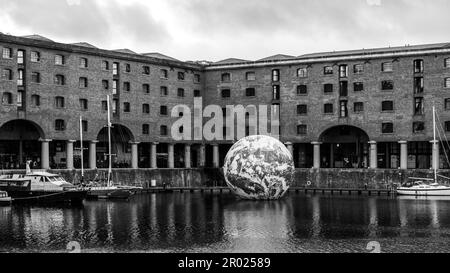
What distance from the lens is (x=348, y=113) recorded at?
7131 centimetres

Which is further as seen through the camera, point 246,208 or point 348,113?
point 348,113

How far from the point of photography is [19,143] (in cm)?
6531

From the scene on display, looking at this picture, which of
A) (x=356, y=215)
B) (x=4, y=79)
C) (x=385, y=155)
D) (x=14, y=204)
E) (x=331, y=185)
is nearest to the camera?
(x=356, y=215)

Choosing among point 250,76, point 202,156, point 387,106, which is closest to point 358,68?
point 387,106

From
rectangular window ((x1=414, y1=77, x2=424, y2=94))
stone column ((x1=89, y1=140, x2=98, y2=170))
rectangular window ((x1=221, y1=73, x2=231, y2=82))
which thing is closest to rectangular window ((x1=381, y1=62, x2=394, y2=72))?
rectangular window ((x1=414, y1=77, x2=424, y2=94))

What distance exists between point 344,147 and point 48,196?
1480 inches

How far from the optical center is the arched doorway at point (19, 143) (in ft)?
208

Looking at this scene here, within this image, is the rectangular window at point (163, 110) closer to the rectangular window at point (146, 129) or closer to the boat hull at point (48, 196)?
the rectangular window at point (146, 129)

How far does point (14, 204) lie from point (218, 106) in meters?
31.8

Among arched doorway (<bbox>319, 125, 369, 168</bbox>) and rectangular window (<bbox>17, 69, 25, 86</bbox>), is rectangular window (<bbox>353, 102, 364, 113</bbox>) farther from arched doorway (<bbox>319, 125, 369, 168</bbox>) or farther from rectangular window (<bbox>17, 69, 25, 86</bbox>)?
rectangular window (<bbox>17, 69, 25, 86</bbox>)

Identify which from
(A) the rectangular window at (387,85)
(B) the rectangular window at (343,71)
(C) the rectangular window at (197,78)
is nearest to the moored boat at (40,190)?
(C) the rectangular window at (197,78)

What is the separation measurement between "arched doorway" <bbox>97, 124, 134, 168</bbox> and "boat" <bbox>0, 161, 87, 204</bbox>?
18.6 metres
